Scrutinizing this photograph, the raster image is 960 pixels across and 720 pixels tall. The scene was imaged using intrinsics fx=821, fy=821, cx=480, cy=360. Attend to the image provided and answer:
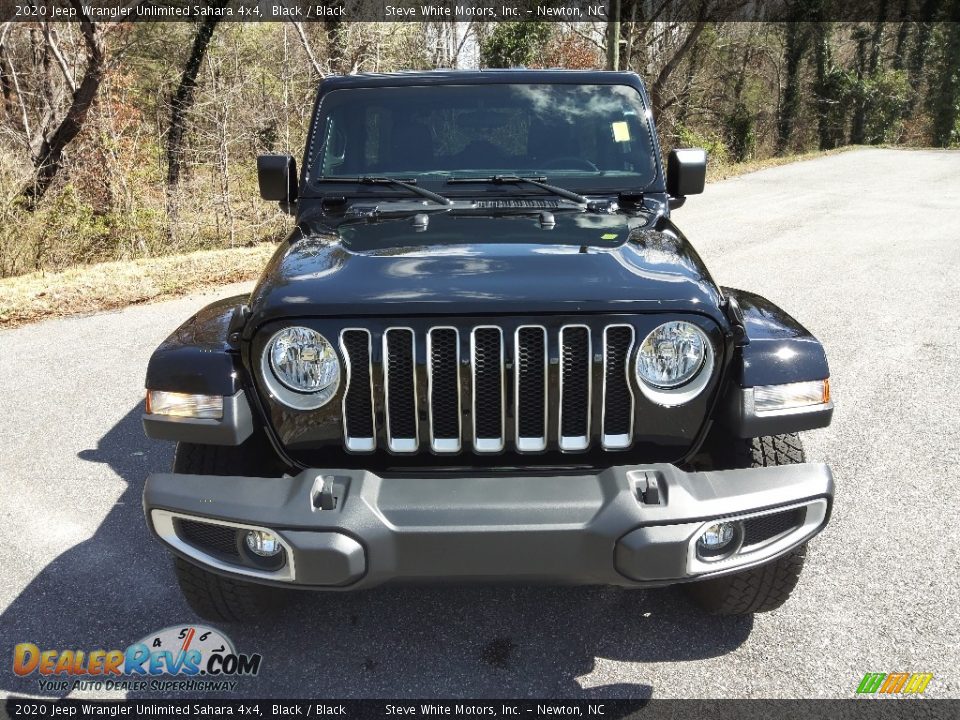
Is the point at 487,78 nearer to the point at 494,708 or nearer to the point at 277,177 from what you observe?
the point at 277,177

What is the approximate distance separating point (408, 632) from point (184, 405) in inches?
43.0

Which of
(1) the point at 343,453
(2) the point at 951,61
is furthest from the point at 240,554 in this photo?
(2) the point at 951,61

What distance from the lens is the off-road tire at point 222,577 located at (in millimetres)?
2502

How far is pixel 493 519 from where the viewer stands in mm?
2086

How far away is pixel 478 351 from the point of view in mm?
2270

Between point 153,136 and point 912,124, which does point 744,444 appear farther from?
point 912,124

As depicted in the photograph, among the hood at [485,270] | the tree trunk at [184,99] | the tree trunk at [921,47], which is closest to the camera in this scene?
the hood at [485,270]

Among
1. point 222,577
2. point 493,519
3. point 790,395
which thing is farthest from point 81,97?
point 790,395

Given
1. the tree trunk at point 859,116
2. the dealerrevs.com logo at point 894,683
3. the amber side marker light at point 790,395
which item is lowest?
the tree trunk at point 859,116

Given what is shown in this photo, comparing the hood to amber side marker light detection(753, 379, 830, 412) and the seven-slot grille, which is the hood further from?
amber side marker light detection(753, 379, 830, 412)

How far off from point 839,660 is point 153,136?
1275 cm

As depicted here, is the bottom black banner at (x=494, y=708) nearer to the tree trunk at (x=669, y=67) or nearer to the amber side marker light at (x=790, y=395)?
the amber side marker light at (x=790, y=395)

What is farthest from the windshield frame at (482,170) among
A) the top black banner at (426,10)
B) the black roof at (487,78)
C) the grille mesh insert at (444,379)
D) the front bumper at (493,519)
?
the top black banner at (426,10)

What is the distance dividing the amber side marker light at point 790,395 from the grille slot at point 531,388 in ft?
2.00
